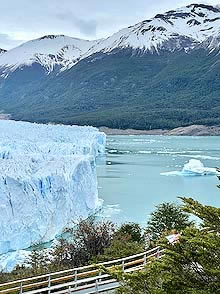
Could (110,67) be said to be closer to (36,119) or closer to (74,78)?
(74,78)

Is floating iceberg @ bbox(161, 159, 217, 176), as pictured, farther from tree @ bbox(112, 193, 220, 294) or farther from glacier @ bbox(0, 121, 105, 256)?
tree @ bbox(112, 193, 220, 294)

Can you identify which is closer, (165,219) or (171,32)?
(165,219)

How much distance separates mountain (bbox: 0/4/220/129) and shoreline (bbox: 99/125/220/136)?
2.92 ft

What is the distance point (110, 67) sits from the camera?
126m

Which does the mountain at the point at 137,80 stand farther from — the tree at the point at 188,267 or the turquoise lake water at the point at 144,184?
the tree at the point at 188,267

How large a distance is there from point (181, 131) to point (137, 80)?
46351 millimetres

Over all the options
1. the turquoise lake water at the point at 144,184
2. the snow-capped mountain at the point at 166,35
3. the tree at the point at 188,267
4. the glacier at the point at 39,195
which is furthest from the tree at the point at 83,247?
the snow-capped mountain at the point at 166,35

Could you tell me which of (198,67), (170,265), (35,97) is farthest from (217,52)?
A: (170,265)

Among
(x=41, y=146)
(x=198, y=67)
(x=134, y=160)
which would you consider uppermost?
(x=198, y=67)

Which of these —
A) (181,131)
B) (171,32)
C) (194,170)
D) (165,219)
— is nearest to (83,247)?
(165,219)

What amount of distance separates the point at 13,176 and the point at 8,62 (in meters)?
190

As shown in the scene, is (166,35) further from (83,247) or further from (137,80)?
(83,247)

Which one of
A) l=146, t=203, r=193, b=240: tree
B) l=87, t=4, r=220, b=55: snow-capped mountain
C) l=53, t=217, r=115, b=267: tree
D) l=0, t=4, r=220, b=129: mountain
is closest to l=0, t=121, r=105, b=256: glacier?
l=53, t=217, r=115, b=267: tree

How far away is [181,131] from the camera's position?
70688mm
